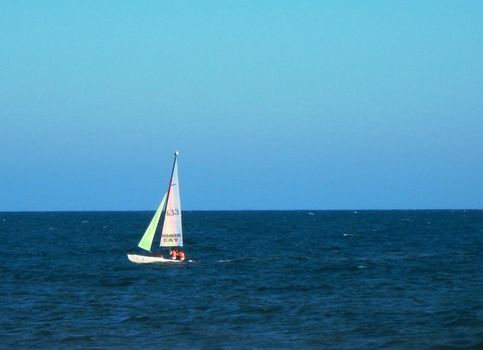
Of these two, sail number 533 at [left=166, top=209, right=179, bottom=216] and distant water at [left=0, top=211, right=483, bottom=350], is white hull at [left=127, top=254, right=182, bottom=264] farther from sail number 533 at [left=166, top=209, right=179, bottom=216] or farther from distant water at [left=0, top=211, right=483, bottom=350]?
sail number 533 at [left=166, top=209, right=179, bottom=216]

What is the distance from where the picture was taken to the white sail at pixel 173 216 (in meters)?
59.9

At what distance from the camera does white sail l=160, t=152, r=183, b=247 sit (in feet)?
197

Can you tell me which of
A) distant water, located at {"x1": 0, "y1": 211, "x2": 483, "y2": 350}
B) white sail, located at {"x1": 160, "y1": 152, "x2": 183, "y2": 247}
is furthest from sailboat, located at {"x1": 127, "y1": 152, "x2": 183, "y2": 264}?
distant water, located at {"x1": 0, "y1": 211, "x2": 483, "y2": 350}

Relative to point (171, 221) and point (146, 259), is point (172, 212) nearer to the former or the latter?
point (171, 221)

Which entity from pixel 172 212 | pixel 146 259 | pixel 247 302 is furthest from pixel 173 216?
pixel 247 302

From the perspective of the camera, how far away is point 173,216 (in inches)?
2362

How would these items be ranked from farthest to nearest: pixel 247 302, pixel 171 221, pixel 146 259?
pixel 146 259
pixel 171 221
pixel 247 302

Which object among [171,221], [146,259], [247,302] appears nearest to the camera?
[247,302]

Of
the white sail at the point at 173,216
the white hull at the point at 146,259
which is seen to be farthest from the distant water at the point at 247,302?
the white sail at the point at 173,216

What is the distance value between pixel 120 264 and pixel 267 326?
31.9 m

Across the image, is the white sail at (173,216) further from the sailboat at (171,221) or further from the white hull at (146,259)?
the white hull at (146,259)

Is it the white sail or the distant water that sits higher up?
the white sail

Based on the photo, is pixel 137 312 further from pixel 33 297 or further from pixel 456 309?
pixel 456 309

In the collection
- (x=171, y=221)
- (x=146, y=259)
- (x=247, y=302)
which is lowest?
(x=247, y=302)
